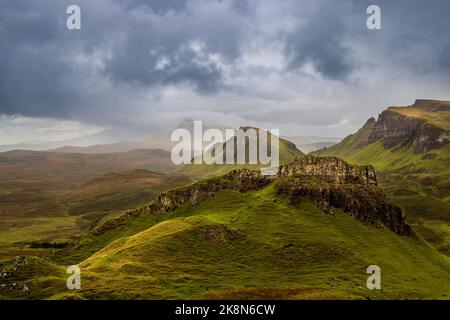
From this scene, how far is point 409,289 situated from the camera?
149 meters

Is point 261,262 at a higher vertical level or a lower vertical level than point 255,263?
higher

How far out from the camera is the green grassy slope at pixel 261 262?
12775 centimetres

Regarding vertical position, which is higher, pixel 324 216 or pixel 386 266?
pixel 324 216

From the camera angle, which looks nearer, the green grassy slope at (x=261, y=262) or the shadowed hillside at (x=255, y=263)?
the shadowed hillside at (x=255, y=263)

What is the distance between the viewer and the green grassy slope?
128 meters

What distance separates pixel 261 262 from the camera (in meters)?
159

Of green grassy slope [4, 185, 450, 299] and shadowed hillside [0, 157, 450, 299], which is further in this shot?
green grassy slope [4, 185, 450, 299]

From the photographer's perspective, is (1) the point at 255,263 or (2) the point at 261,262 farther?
(2) the point at 261,262

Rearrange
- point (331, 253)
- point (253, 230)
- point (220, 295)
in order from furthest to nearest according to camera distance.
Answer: point (253, 230), point (331, 253), point (220, 295)

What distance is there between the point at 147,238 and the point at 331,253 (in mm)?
63127
